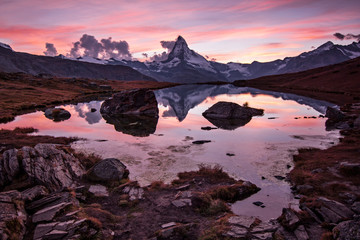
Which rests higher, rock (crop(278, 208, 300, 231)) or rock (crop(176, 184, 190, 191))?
rock (crop(278, 208, 300, 231))

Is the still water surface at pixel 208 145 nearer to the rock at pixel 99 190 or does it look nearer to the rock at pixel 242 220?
the rock at pixel 242 220

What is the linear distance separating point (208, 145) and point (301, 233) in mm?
21943

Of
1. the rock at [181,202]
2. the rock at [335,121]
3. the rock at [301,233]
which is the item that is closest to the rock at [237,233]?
the rock at [301,233]

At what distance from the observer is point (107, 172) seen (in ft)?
78.8

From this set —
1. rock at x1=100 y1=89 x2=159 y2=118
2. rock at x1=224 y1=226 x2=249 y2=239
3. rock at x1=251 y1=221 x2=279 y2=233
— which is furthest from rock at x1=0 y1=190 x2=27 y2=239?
rock at x1=100 y1=89 x2=159 y2=118

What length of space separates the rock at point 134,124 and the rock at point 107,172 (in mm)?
18980

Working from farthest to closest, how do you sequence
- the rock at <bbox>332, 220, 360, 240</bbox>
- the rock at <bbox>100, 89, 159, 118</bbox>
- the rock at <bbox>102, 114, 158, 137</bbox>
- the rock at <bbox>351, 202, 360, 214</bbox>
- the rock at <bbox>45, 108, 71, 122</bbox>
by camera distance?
the rock at <bbox>100, 89, 159, 118</bbox>, the rock at <bbox>45, 108, 71, 122</bbox>, the rock at <bbox>102, 114, 158, 137</bbox>, the rock at <bbox>351, 202, 360, 214</bbox>, the rock at <bbox>332, 220, 360, 240</bbox>

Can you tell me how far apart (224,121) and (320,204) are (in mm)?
39114

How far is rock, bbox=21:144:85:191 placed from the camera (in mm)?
20155

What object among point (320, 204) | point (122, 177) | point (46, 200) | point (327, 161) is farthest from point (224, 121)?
point (46, 200)

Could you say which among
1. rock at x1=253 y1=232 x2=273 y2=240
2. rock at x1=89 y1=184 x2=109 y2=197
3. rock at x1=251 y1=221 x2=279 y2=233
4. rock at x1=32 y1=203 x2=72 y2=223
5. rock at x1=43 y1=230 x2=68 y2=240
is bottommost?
rock at x1=253 y1=232 x2=273 y2=240

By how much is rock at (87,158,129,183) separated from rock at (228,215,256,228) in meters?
11.6

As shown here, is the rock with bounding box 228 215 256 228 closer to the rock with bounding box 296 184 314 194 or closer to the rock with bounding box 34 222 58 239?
the rock with bounding box 296 184 314 194

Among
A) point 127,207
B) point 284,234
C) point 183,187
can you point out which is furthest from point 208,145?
point 284,234
